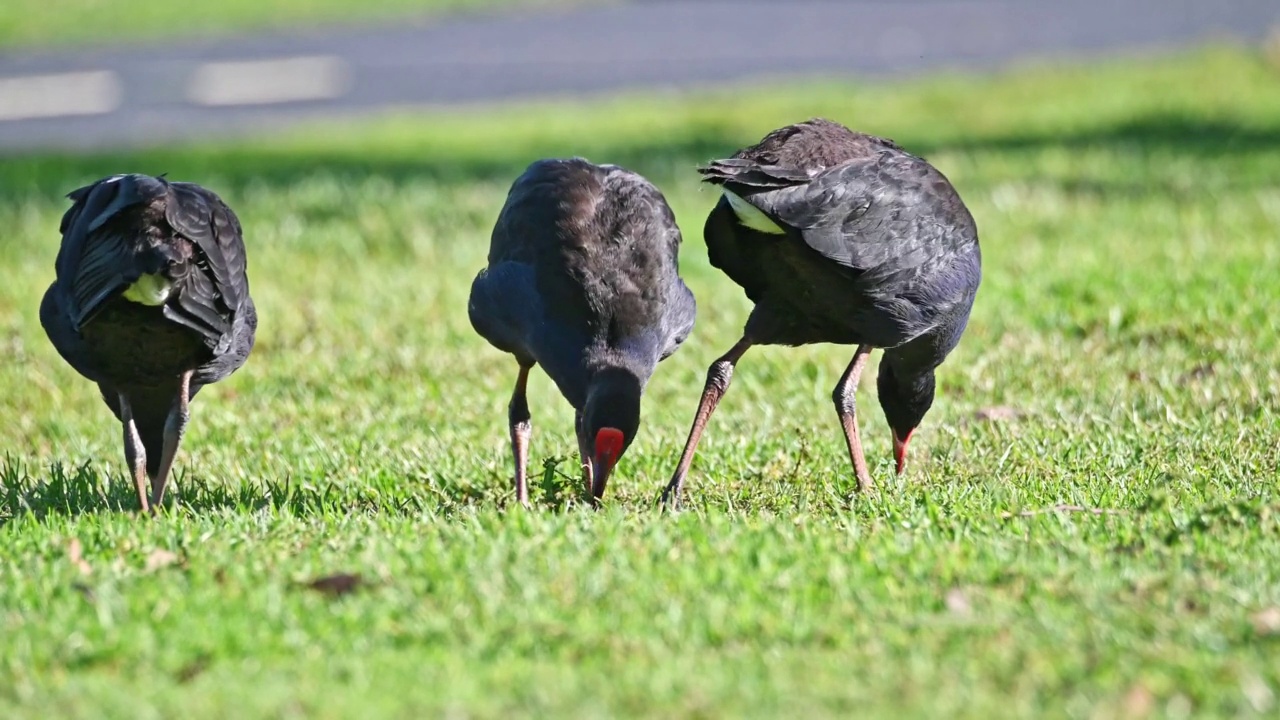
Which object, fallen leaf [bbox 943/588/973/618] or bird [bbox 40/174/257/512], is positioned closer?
fallen leaf [bbox 943/588/973/618]

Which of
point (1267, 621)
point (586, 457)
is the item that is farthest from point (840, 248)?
point (1267, 621)

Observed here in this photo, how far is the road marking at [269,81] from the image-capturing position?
18.4m

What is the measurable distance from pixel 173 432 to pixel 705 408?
1919 mm

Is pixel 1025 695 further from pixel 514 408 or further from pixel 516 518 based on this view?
pixel 514 408

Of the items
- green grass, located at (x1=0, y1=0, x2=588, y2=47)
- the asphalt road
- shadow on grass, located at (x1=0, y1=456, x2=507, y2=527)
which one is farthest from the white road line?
shadow on grass, located at (x1=0, y1=456, x2=507, y2=527)

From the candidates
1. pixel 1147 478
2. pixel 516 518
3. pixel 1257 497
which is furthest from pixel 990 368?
pixel 516 518

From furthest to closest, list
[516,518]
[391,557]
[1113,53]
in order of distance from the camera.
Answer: [1113,53]
[516,518]
[391,557]

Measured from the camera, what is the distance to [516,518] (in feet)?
16.5

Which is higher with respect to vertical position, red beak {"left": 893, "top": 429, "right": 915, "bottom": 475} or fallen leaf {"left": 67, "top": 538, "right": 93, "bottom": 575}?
fallen leaf {"left": 67, "top": 538, "right": 93, "bottom": 575}

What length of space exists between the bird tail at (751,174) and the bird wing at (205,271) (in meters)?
1.64

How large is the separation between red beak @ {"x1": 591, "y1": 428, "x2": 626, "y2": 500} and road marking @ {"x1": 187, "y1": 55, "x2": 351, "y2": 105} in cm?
1377

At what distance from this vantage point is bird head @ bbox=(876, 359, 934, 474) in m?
6.33

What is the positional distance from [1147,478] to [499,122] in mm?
11030

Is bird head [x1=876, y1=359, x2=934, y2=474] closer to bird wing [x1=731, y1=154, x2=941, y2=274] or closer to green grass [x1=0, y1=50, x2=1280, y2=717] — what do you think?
green grass [x1=0, y1=50, x2=1280, y2=717]
